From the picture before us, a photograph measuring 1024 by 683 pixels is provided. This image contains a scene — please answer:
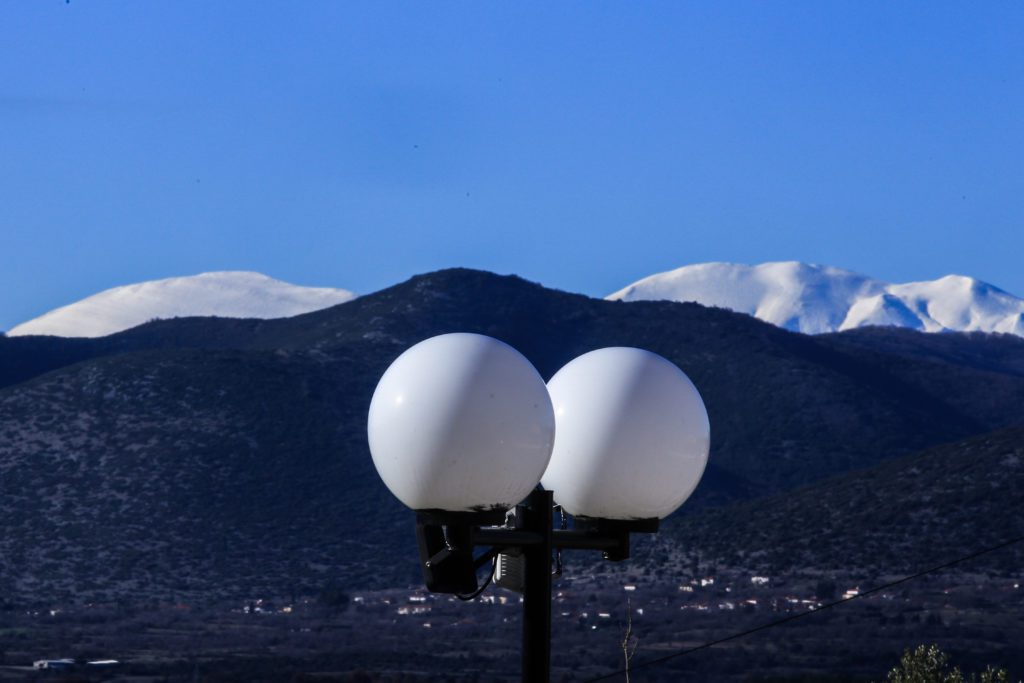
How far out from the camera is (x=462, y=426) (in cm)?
472

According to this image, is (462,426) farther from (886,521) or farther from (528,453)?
(886,521)

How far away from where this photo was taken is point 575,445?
5.36 m

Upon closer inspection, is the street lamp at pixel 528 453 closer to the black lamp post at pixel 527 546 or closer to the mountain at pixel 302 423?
the black lamp post at pixel 527 546

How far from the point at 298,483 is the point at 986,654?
4264 cm

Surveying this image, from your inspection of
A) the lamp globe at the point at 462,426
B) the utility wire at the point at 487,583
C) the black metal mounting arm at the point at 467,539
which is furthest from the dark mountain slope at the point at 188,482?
the lamp globe at the point at 462,426

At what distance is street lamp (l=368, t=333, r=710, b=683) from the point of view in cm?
474

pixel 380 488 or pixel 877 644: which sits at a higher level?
pixel 380 488

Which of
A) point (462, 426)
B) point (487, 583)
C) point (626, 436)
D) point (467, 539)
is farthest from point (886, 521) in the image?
point (462, 426)

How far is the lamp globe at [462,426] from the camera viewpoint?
472 cm

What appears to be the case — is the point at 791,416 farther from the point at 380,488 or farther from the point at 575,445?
the point at 575,445

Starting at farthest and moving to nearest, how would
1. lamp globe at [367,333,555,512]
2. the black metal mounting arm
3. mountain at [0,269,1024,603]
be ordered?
1. mountain at [0,269,1024,603]
2. the black metal mounting arm
3. lamp globe at [367,333,555,512]

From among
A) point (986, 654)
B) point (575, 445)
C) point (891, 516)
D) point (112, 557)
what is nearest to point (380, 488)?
point (112, 557)

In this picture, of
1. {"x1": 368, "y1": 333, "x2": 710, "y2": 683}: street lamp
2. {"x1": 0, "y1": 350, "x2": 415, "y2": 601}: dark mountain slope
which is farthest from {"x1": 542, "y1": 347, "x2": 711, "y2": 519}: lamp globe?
{"x1": 0, "y1": 350, "x2": 415, "y2": 601}: dark mountain slope

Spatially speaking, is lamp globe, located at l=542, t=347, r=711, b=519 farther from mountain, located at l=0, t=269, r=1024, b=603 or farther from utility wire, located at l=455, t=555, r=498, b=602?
mountain, located at l=0, t=269, r=1024, b=603
